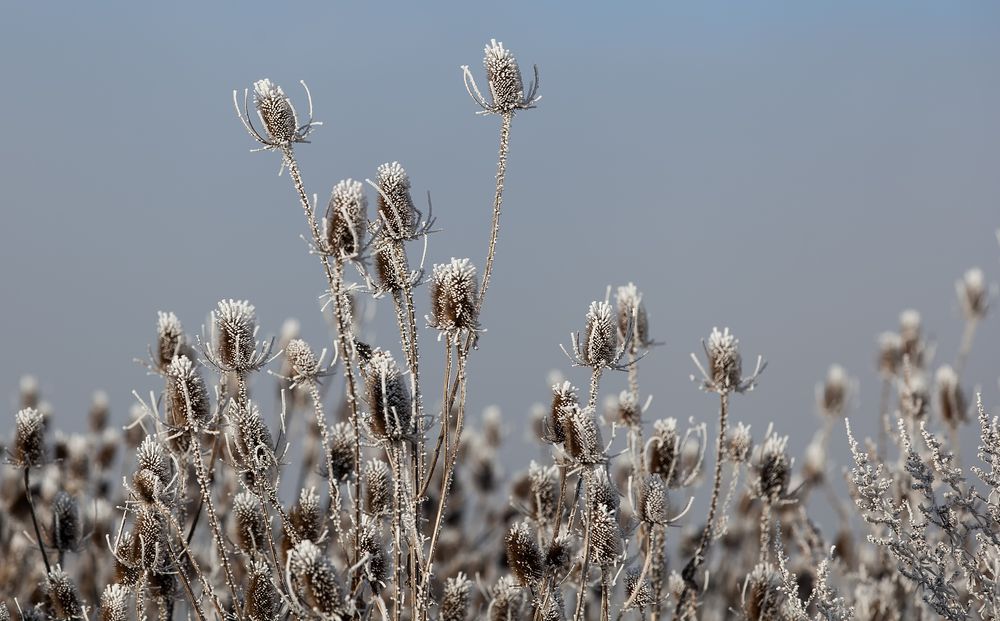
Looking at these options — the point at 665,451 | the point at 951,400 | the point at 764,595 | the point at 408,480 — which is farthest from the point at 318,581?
the point at 951,400

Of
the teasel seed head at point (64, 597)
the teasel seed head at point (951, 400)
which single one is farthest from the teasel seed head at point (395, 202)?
the teasel seed head at point (951, 400)

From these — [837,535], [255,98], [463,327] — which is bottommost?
[837,535]

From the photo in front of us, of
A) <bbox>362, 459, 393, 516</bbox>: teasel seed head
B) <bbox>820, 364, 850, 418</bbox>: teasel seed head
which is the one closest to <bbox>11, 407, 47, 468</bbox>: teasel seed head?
<bbox>362, 459, 393, 516</bbox>: teasel seed head

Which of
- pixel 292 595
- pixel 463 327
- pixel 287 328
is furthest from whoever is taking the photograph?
pixel 287 328

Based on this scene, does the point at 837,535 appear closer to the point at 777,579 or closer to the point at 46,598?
the point at 777,579

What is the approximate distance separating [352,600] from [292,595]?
14 centimetres

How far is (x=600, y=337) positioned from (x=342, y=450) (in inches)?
38.3

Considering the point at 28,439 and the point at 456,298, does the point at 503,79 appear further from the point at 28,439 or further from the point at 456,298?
the point at 28,439

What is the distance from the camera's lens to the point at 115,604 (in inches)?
126

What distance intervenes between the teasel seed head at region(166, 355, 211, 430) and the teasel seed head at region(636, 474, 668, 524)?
134cm

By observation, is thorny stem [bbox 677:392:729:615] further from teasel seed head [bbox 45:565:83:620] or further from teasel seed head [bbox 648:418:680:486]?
teasel seed head [bbox 45:565:83:620]

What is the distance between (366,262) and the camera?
303 cm


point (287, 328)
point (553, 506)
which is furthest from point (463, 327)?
point (287, 328)

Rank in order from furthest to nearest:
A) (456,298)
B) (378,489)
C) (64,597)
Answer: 1. (64,597)
2. (378,489)
3. (456,298)
